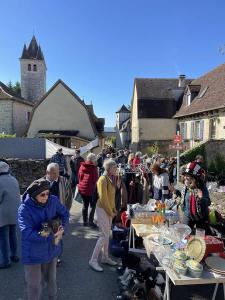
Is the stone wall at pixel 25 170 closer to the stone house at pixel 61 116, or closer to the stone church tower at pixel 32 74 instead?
the stone house at pixel 61 116

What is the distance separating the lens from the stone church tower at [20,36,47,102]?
4906 cm

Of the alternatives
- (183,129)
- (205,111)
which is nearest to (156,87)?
(183,129)

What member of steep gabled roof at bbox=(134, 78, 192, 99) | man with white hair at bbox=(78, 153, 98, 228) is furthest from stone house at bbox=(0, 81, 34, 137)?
man with white hair at bbox=(78, 153, 98, 228)

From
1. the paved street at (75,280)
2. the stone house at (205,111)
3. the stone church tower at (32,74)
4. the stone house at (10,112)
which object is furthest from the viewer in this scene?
the stone church tower at (32,74)

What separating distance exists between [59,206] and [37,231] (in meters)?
0.41

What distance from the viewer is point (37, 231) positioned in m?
3.11

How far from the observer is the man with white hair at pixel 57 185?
15.2 feet

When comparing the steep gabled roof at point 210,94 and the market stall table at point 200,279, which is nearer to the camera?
the market stall table at point 200,279

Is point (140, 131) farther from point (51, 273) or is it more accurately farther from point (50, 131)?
point (51, 273)

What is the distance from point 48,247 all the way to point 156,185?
4179 millimetres

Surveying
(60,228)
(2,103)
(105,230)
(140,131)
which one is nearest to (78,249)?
(105,230)

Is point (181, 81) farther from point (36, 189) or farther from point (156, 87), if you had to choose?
point (36, 189)

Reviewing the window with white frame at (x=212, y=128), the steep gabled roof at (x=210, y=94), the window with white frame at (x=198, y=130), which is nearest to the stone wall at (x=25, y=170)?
the steep gabled roof at (x=210, y=94)

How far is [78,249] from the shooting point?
5684 mm
